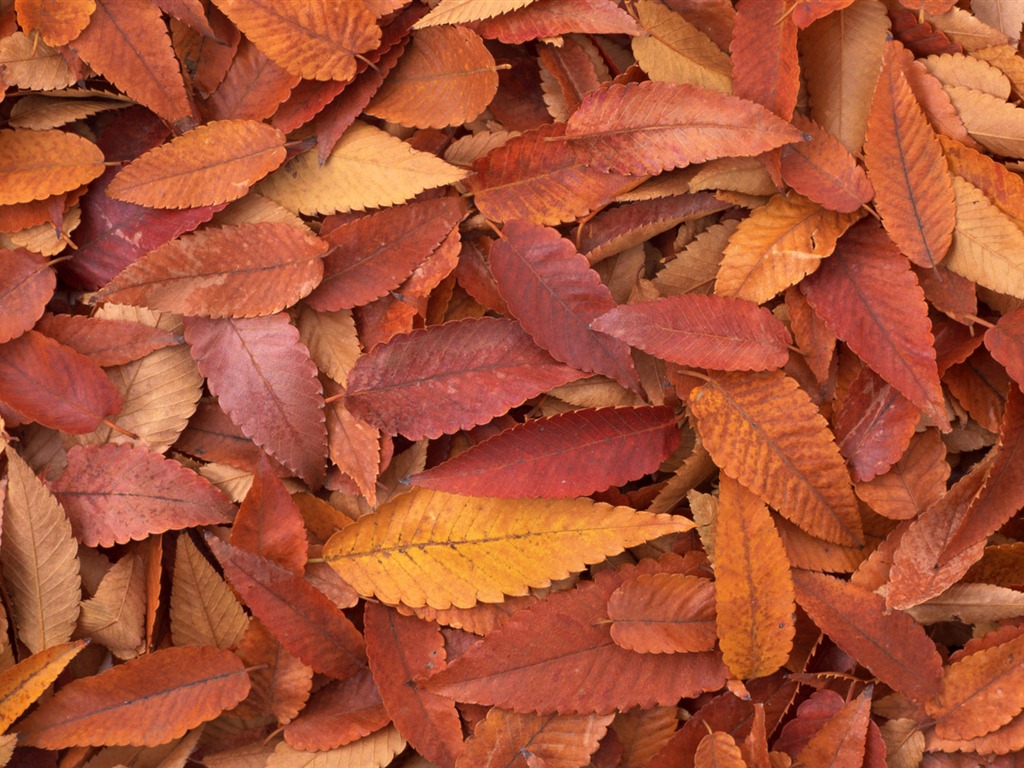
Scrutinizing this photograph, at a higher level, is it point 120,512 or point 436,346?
point 436,346

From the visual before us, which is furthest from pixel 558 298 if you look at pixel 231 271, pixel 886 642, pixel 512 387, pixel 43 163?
pixel 43 163

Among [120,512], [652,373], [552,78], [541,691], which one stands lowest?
[541,691]

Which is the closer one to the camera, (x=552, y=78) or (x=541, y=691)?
(x=541, y=691)

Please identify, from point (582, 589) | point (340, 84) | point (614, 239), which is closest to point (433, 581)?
point (582, 589)

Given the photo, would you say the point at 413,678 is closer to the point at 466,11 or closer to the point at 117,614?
the point at 117,614

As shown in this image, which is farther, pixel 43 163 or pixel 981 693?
pixel 43 163

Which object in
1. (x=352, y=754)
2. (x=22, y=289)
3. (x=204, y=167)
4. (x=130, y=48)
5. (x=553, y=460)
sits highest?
(x=130, y=48)

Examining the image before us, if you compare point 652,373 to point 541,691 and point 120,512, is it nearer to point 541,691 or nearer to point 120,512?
point 541,691
